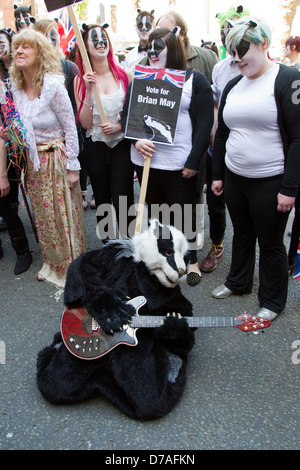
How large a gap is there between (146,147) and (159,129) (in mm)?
147

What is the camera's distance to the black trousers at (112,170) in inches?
115

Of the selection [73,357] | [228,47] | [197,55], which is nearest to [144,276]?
[73,357]

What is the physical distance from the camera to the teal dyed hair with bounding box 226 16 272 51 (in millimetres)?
2047

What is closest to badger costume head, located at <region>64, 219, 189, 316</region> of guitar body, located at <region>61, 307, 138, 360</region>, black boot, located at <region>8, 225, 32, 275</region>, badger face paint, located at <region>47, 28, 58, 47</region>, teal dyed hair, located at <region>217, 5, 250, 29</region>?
guitar body, located at <region>61, 307, 138, 360</region>

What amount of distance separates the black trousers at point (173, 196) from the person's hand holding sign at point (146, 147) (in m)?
0.18

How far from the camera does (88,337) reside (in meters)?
1.91

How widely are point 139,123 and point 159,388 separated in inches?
66.8

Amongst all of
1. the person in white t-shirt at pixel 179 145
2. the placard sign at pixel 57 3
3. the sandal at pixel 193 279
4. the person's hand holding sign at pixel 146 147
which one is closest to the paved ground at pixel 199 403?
the sandal at pixel 193 279

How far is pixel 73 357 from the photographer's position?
6.32 feet

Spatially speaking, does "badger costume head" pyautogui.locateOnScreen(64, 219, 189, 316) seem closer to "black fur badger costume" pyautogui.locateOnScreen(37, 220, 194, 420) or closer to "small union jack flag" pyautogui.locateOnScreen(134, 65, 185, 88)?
"black fur badger costume" pyautogui.locateOnScreen(37, 220, 194, 420)

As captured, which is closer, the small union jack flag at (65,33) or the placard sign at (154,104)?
the placard sign at (154,104)

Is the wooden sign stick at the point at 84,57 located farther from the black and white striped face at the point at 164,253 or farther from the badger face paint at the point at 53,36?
the badger face paint at the point at 53,36

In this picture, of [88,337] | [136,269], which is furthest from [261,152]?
[88,337]

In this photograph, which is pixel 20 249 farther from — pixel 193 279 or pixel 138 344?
pixel 138 344
